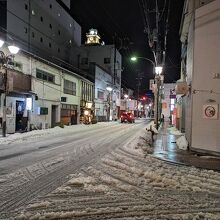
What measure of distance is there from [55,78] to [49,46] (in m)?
16.3

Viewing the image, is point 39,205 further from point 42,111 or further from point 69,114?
point 69,114

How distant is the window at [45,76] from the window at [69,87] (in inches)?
165

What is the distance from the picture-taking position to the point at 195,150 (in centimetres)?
1535

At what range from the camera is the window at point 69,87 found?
131 ft

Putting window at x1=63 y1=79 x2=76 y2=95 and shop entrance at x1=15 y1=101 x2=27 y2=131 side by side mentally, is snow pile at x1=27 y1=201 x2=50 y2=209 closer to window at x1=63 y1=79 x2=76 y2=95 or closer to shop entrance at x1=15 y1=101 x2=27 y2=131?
shop entrance at x1=15 y1=101 x2=27 y2=131

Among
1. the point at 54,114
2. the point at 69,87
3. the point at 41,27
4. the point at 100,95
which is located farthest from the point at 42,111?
the point at 100,95

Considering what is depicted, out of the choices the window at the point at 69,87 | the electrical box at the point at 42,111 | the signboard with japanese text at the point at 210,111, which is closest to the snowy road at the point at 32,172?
the signboard with japanese text at the point at 210,111

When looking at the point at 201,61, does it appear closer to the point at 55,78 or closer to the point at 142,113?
the point at 55,78

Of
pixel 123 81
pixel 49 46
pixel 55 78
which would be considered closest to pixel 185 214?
pixel 55 78

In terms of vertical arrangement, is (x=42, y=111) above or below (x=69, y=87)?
below

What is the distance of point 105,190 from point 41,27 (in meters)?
43.6

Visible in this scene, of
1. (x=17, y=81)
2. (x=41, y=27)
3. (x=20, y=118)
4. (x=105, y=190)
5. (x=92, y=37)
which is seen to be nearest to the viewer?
(x=105, y=190)

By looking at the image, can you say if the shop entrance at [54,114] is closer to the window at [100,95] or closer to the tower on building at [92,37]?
the window at [100,95]

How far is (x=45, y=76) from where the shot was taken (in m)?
33.1
